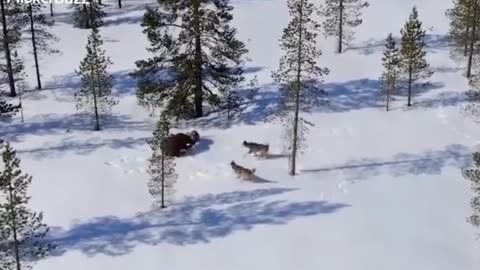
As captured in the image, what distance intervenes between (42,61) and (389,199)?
29.5m

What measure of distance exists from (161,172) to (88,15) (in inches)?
1179

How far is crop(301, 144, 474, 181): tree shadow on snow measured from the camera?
35719 millimetres

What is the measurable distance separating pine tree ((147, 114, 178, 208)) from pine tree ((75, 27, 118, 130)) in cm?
713

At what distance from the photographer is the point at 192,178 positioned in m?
35.7

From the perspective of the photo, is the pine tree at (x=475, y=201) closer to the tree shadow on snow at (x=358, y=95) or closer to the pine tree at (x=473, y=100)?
the pine tree at (x=473, y=100)

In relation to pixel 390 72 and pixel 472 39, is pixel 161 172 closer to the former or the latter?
pixel 390 72

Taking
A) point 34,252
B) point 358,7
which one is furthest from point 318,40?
point 34,252

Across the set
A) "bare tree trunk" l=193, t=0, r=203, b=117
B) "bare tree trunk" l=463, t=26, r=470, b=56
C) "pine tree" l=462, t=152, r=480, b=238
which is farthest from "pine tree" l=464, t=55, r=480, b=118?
"bare tree trunk" l=193, t=0, r=203, b=117

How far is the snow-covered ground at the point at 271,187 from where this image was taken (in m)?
29.6

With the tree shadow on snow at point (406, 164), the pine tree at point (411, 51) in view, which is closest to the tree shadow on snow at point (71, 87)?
the tree shadow on snow at point (406, 164)

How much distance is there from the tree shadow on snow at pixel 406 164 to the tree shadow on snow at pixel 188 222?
3.18 metres

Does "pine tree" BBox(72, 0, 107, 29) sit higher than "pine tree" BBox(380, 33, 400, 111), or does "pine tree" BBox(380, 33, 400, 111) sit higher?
"pine tree" BBox(72, 0, 107, 29)

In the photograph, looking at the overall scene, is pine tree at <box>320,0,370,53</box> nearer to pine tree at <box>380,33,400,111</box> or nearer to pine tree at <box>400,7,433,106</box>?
pine tree at <box>380,33,400,111</box>

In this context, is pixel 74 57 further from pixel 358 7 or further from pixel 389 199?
pixel 389 199
